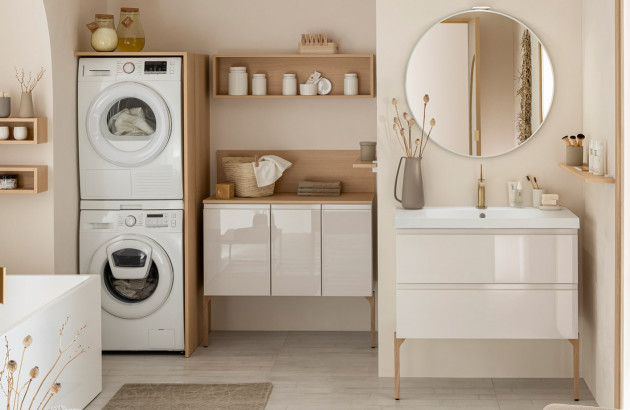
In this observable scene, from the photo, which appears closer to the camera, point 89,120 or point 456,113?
point 456,113

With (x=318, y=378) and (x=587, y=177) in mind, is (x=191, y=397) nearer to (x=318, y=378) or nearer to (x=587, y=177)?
(x=318, y=378)

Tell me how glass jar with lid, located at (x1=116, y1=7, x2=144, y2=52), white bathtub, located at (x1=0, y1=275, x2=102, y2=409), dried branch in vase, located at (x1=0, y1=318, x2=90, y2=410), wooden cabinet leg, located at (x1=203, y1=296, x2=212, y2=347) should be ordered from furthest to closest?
wooden cabinet leg, located at (x1=203, y1=296, x2=212, y2=347) < glass jar with lid, located at (x1=116, y1=7, x2=144, y2=52) < white bathtub, located at (x1=0, y1=275, x2=102, y2=409) < dried branch in vase, located at (x1=0, y1=318, x2=90, y2=410)

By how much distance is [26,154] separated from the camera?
179 inches

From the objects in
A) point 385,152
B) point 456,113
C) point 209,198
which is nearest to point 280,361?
point 209,198

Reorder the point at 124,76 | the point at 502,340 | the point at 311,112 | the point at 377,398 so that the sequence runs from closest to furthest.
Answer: the point at 377,398 < the point at 502,340 < the point at 124,76 < the point at 311,112

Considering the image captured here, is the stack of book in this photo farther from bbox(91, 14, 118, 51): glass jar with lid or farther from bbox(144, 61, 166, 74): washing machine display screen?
bbox(91, 14, 118, 51): glass jar with lid

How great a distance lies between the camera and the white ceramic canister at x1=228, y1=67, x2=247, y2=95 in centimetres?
530

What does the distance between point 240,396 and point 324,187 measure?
153 centimetres

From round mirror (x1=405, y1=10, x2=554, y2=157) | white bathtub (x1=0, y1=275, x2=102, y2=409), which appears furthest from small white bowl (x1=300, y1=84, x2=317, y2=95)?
white bathtub (x1=0, y1=275, x2=102, y2=409)

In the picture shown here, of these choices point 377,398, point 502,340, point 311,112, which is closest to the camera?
point 377,398

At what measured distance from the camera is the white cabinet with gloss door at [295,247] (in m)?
5.03

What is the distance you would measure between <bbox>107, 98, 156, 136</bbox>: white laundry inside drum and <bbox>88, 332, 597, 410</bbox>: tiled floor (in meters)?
1.29

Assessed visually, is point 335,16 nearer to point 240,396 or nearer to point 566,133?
point 566,133

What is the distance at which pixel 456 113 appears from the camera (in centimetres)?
436
